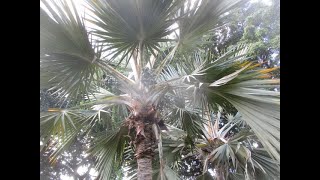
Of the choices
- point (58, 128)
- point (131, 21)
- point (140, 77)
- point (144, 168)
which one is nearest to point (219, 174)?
point (144, 168)

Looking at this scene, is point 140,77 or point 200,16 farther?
point 140,77

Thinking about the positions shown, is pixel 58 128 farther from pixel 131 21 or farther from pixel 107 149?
pixel 131 21

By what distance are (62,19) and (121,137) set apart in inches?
30.5

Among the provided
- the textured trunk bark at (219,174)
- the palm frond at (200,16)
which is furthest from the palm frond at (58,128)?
the textured trunk bark at (219,174)

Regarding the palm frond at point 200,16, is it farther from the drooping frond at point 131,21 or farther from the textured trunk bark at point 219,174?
the textured trunk bark at point 219,174

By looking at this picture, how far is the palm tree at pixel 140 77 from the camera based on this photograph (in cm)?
139

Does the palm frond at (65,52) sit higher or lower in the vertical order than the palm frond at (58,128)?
higher

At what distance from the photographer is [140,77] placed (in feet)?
5.86

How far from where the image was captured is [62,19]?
4.58ft

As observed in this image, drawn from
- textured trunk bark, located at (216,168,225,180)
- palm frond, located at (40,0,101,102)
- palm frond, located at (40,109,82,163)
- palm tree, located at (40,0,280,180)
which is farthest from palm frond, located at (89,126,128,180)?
textured trunk bark, located at (216,168,225,180)

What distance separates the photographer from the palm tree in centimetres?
139
